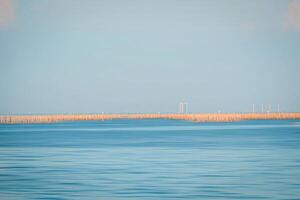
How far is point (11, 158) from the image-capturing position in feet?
89.6

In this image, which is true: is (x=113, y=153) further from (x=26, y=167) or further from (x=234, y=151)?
(x=26, y=167)

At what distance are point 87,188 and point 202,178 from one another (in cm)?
356

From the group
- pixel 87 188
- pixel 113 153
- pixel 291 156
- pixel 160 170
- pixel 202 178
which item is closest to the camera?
pixel 87 188

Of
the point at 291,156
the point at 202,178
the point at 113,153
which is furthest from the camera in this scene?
the point at 113,153

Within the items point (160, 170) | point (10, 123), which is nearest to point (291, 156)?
point (160, 170)

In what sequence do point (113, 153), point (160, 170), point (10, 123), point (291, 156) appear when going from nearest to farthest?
point (160, 170), point (291, 156), point (113, 153), point (10, 123)

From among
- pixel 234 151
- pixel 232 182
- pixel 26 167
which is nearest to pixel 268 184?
pixel 232 182

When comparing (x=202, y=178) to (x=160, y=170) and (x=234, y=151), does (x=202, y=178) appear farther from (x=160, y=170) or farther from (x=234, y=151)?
(x=234, y=151)

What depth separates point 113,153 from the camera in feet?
98.7

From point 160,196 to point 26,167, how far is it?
8592 mm

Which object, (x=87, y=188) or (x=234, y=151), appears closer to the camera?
(x=87, y=188)

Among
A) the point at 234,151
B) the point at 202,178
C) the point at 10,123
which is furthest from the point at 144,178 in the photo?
the point at 10,123

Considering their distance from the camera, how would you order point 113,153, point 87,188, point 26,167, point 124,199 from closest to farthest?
1. point 124,199
2. point 87,188
3. point 26,167
4. point 113,153

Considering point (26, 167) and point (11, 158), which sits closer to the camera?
point (26, 167)
